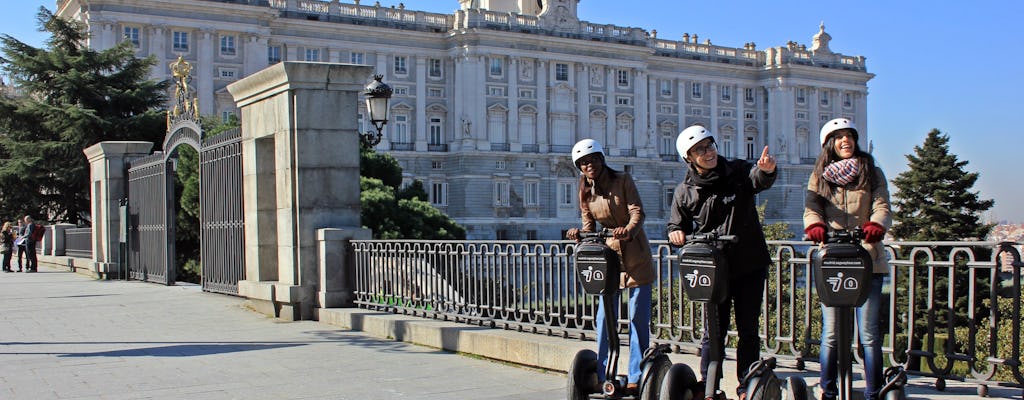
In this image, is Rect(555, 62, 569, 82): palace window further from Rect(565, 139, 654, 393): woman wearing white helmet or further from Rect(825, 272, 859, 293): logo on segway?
Rect(825, 272, 859, 293): logo on segway

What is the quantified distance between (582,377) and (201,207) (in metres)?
10.3

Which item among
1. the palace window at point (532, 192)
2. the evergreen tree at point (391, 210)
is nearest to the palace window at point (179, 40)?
the palace window at point (532, 192)

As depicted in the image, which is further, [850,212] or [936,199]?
[936,199]

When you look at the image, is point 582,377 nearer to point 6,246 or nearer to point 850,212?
point 850,212

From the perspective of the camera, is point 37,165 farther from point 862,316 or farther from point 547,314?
point 862,316

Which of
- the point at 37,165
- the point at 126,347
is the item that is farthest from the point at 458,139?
the point at 126,347

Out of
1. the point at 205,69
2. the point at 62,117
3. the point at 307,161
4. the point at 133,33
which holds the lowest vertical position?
the point at 307,161

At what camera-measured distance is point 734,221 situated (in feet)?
18.8

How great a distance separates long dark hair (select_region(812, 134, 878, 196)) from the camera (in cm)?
557

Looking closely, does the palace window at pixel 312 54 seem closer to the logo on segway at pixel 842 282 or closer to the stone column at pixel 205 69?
the stone column at pixel 205 69

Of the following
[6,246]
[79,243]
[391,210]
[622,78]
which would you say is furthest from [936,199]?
[622,78]

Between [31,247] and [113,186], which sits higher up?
[113,186]

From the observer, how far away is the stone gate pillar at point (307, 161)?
463 inches

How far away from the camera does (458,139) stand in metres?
74.2
